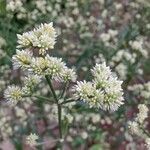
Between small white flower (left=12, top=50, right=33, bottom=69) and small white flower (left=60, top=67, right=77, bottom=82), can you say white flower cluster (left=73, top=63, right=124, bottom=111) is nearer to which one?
small white flower (left=60, top=67, right=77, bottom=82)

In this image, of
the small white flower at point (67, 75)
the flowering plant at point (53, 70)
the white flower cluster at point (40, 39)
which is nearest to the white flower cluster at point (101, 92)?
the flowering plant at point (53, 70)

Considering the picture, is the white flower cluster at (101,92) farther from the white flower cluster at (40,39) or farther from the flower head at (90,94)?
the white flower cluster at (40,39)

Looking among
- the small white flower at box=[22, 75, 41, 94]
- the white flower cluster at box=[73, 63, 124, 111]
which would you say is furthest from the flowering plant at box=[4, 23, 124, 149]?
the small white flower at box=[22, 75, 41, 94]

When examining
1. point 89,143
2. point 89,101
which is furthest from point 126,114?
point 89,101

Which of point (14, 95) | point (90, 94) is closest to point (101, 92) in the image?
point (90, 94)

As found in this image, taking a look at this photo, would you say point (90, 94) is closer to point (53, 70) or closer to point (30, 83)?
point (53, 70)

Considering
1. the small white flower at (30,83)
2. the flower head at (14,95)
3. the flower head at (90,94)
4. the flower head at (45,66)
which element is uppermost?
the small white flower at (30,83)
